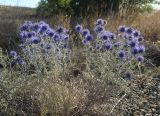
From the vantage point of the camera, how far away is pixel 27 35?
5645 mm

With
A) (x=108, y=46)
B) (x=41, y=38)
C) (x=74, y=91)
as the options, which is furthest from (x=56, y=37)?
(x=74, y=91)

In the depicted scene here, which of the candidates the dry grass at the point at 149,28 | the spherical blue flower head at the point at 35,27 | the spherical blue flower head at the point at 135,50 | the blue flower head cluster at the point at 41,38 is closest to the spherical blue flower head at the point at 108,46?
the spherical blue flower head at the point at 135,50

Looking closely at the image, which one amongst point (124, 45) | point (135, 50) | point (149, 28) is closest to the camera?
point (135, 50)

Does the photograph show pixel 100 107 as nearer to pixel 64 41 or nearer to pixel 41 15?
pixel 64 41

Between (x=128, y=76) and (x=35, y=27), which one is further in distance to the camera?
(x=35, y=27)

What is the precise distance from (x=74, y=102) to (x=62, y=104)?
0.15m

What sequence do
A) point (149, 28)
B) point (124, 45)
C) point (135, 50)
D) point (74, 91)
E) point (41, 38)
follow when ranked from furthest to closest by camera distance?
1. point (149, 28)
2. point (124, 45)
3. point (41, 38)
4. point (135, 50)
5. point (74, 91)

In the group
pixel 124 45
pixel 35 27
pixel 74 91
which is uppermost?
pixel 35 27

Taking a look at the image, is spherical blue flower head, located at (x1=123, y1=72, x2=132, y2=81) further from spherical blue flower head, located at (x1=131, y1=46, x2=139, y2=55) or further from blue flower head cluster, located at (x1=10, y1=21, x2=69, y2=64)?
blue flower head cluster, located at (x1=10, y1=21, x2=69, y2=64)

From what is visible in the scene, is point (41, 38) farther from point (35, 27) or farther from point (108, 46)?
point (108, 46)

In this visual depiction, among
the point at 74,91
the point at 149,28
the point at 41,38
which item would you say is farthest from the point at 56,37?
the point at 149,28

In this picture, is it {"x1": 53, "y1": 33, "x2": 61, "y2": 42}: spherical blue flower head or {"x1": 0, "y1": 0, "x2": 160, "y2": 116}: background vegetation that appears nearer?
{"x1": 0, "y1": 0, "x2": 160, "y2": 116}: background vegetation

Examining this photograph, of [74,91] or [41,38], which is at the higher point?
[41,38]

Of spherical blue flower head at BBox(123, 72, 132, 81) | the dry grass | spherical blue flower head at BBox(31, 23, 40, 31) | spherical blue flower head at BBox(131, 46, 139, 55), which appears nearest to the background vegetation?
spherical blue flower head at BBox(123, 72, 132, 81)
